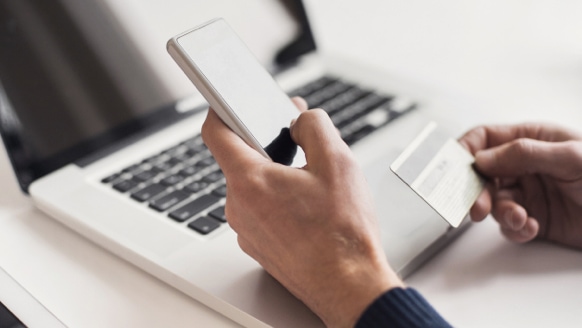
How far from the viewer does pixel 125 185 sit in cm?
52

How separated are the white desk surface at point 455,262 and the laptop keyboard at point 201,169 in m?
0.06

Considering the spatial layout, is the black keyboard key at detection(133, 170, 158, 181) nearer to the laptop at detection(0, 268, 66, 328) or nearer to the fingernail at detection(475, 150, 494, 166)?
the laptop at detection(0, 268, 66, 328)

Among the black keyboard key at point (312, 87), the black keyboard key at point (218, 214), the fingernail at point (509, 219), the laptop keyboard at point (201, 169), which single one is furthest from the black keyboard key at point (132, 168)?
the fingernail at point (509, 219)

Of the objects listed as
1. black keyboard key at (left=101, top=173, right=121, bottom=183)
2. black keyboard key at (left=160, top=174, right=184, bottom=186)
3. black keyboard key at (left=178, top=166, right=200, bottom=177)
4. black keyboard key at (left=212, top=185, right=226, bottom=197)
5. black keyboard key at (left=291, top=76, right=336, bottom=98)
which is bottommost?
black keyboard key at (left=291, top=76, right=336, bottom=98)

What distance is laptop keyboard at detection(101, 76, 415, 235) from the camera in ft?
1.60

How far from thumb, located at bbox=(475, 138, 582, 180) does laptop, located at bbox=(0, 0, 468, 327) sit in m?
0.06

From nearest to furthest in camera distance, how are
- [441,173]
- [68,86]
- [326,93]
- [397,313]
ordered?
[397,313], [441,173], [68,86], [326,93]

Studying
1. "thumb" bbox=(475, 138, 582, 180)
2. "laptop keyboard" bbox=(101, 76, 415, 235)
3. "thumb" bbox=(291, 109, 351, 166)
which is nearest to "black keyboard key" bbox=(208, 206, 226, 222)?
"laptop keyboard" bbox=(101, 76, 415, 235)

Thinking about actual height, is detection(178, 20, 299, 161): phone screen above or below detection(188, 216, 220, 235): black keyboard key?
above

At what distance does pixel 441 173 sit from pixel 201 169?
0.21m

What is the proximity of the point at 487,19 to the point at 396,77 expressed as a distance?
0.30 meters

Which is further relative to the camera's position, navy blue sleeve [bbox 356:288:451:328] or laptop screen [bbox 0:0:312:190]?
laptop screen [bbox 0:0:312:190]

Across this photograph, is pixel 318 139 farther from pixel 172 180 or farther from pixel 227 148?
pixel 172 180

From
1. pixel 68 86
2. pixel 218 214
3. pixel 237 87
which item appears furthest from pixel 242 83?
pixel 68 86
